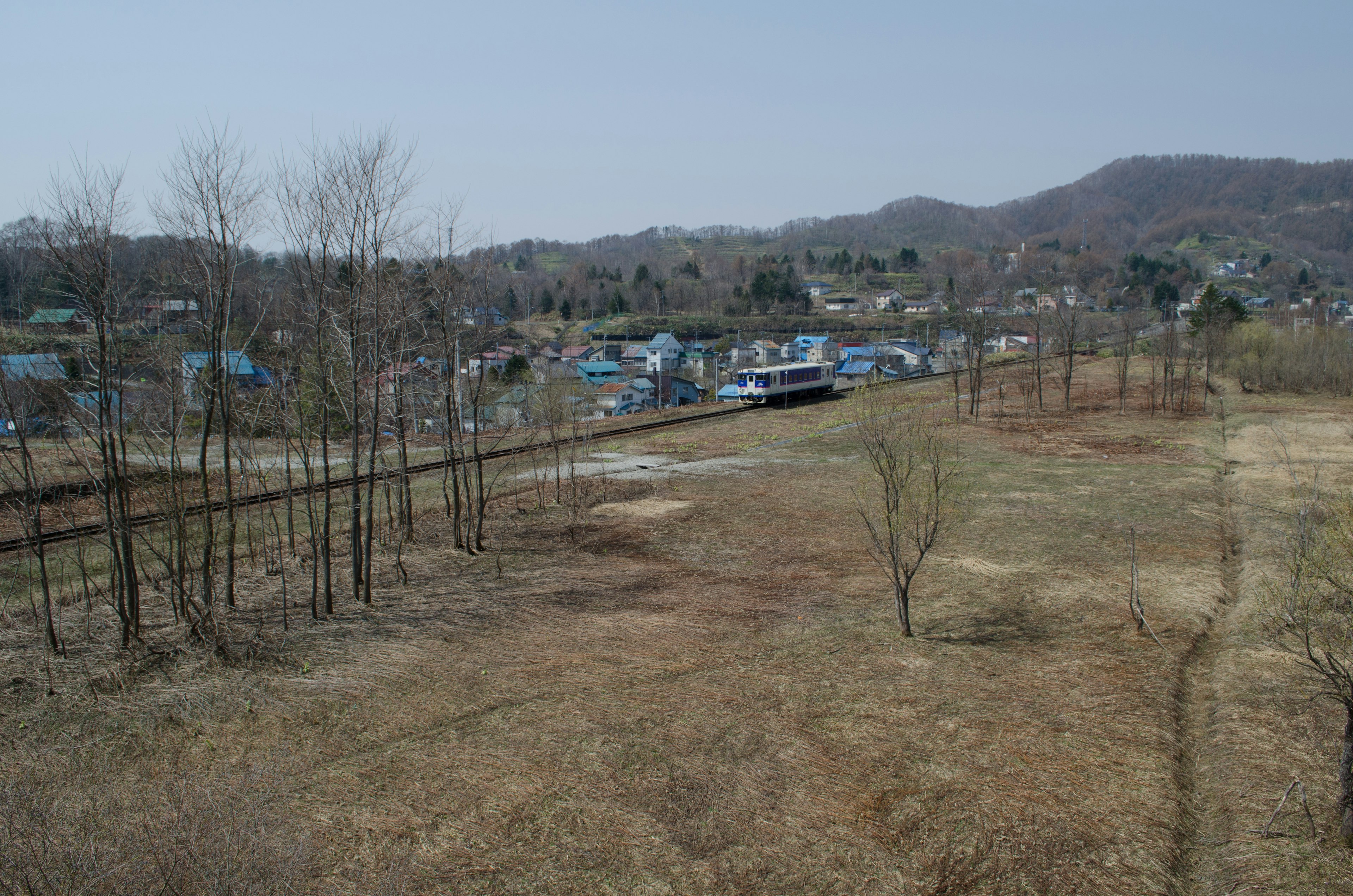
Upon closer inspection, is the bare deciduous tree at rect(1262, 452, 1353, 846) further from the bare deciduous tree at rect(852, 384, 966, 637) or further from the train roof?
the train roof

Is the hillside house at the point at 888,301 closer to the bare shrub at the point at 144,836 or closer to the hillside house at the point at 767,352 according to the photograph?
the hillside house at the point at 767,352

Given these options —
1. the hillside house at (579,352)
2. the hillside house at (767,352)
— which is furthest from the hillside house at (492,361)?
the hillside house at (767,352)

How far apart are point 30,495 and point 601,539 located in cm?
Result: 903

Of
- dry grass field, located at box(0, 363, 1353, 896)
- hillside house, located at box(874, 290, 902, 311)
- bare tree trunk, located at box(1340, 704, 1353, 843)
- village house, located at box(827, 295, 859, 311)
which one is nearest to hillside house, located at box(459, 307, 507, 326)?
dry grass field, located at box(0, 363, 1353, 896)

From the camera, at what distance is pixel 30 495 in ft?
31.9

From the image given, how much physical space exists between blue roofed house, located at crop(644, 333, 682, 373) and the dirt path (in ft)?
206

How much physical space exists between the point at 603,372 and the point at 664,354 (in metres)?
17.1

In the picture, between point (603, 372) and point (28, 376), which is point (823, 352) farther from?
point (28, 376)

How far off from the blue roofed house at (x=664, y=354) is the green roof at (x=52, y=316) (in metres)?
61.9

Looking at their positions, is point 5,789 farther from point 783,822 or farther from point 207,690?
point 783,822

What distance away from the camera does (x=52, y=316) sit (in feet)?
33.0

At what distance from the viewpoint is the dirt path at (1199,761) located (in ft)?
18.9

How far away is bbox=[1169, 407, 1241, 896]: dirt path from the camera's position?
18.9ft

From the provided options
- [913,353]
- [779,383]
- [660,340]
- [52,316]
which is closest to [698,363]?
[660,340]
